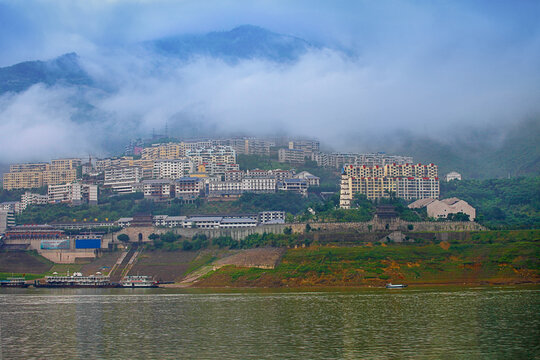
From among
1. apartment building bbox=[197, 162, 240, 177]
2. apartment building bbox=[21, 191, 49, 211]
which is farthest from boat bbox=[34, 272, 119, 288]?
apartment building bbox=[197, 162, 240, 177]

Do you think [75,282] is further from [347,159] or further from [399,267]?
[347,159]

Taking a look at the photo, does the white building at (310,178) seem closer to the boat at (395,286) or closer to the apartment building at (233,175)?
the apartment building at (233,175)

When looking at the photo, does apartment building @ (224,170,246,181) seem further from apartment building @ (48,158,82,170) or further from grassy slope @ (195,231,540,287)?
grassy slope @ (195,231,540,287)

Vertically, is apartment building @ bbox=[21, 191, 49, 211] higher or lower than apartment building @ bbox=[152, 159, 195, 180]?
lower

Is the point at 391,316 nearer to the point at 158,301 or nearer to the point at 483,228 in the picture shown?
the point at 158,301

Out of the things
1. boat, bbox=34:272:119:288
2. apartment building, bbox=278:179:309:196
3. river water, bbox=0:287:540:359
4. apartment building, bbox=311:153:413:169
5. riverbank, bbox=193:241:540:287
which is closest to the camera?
river water, bbox=0:287:540:359

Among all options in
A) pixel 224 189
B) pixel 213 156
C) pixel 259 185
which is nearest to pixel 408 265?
pixel 259 185

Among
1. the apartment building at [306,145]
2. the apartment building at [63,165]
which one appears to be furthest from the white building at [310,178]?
the apartment building at [63,165]
